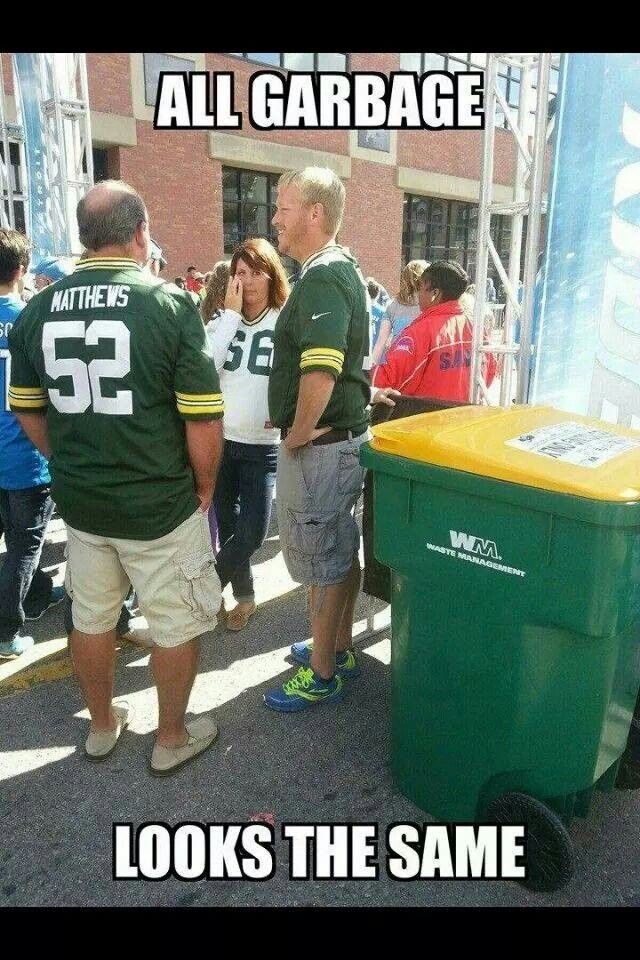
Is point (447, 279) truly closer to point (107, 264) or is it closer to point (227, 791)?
point (107, 264)

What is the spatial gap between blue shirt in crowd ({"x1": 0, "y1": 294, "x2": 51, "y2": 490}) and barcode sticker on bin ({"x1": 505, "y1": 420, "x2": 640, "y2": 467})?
2.15 meters

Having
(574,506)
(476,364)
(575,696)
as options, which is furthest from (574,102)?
(575,696)

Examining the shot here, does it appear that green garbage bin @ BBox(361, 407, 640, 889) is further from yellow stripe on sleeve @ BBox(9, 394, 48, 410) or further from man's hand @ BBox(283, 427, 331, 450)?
yellow stripe on sleeve @ BBox(9, 394, 48, 410)

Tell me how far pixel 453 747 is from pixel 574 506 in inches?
35.4

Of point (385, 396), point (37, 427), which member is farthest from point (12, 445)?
point (385, 396)

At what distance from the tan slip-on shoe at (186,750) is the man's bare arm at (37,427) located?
45.2 inches

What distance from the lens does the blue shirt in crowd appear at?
3.08 metres

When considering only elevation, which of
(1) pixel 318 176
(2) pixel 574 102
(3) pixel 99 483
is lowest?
(3) pixel 99 483

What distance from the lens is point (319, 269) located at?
7.99 ft

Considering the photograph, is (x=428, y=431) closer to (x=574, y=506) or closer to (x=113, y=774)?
(x=574, y=506)

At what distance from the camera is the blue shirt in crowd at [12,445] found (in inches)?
121

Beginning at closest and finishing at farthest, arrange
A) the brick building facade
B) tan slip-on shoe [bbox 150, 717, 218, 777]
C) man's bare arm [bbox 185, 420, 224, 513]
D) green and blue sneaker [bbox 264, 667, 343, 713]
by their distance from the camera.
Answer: man's bare arm [bbox 185, 420, 224, 513] < tan slip-on shoe [bbox 150, 717, 218, 777] < green and blue sneaker [bbox 264, 667, 343, 713] < the brick building facade

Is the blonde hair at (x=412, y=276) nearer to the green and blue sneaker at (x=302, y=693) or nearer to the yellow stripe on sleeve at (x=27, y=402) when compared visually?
the green and blue sneaker at (x=302, y=693)

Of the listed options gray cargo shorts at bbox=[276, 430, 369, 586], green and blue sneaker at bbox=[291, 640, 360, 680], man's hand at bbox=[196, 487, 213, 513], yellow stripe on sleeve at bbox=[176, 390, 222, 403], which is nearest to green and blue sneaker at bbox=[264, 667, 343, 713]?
green and blue sneaker at bbox=[291, 640, 360, 680]
